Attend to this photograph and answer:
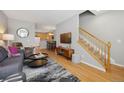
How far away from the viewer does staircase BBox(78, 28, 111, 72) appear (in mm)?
3605

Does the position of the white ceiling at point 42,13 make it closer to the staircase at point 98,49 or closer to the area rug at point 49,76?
Result: the staircase at point 98,49

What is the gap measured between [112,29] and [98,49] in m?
1.08

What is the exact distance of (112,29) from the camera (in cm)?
454

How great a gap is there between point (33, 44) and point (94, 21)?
3850 millimetres

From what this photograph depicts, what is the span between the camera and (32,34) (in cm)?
759

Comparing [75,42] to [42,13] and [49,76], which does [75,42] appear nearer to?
[42,13]

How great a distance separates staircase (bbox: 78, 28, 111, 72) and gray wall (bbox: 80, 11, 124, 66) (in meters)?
0.48

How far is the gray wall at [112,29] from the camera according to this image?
4195 millimetres

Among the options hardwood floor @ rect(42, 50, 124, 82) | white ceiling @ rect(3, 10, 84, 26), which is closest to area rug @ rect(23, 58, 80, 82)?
hardwood floor @ rect(42, 50, 124, 82)

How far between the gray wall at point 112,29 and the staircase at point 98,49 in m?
0.48

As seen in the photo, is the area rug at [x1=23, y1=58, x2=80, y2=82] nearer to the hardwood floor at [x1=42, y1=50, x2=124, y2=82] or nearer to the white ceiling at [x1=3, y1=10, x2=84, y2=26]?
the hardwood floor at [x1=42, y1=50, x2=124, y2=82]

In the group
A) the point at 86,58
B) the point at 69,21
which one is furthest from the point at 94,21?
the point at 86,58

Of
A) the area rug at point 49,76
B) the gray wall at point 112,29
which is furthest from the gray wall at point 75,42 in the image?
the area rug at point 49,76
